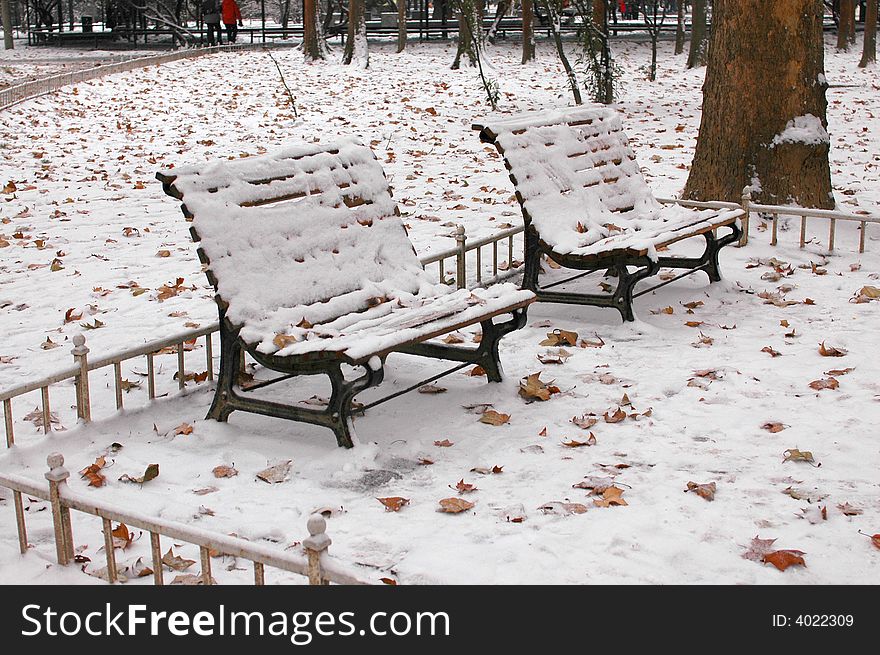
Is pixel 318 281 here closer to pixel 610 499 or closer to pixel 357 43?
pixel 610 499

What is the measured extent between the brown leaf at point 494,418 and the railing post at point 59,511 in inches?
80.4

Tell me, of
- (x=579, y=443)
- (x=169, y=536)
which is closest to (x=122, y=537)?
(x=169, y=536)

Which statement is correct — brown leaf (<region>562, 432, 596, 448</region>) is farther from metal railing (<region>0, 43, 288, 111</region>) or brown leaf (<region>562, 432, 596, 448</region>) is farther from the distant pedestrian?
the distant pedestrian

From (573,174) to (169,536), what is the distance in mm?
4732

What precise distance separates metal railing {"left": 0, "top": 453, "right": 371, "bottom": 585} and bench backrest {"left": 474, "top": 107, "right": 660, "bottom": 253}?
147 inches

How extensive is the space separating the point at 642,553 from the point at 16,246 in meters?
7.08

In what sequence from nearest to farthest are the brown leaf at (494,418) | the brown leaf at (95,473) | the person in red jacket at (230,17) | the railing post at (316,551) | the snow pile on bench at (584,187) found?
1. the railing post at (316,551)
2. the brown leaf at (95,473)
3. the brown leaf at (494,418)
4. the snow pile on bench at (584,187)
5. the person in red jacket at (230,17)

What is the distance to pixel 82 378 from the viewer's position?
5.16 m

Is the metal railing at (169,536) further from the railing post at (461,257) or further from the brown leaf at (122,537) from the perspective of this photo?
the railing post at (461,257)

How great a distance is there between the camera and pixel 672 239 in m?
6.84

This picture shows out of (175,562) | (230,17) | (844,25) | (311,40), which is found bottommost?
(175,562)

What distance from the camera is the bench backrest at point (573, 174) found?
6988mm

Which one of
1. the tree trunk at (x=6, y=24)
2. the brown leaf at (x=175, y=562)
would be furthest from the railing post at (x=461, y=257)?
the tree trunk at (x=6, y=24)

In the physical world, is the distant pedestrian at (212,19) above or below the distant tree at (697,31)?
above
